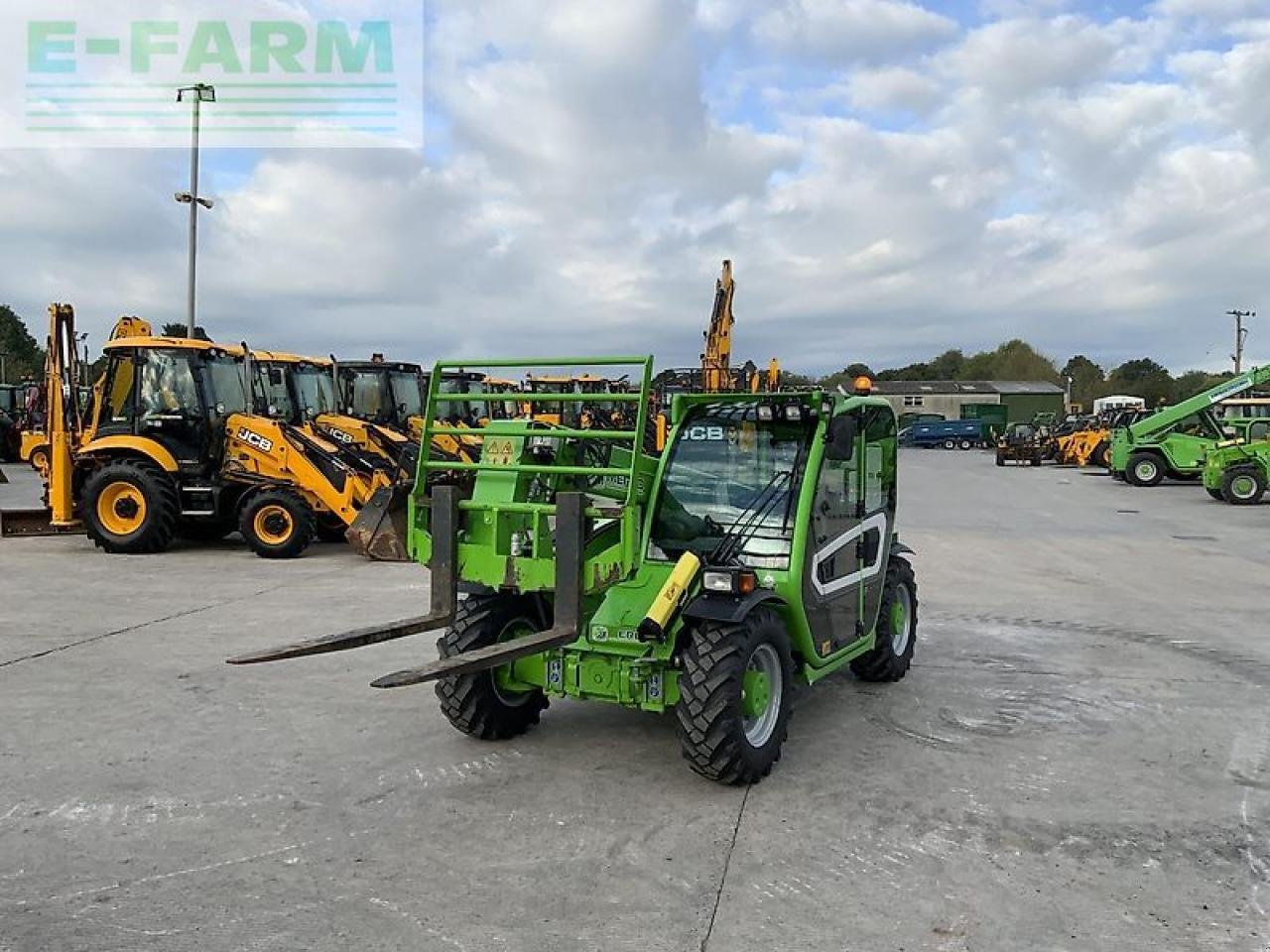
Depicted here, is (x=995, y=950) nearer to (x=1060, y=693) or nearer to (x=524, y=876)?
(x=524, y=876)

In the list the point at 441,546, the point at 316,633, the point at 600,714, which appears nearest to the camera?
the point at 441,546

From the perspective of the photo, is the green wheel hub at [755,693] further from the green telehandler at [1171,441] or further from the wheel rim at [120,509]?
the green telehandler at [1171,441]

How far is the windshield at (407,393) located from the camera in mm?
18688

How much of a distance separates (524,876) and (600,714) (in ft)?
6.96

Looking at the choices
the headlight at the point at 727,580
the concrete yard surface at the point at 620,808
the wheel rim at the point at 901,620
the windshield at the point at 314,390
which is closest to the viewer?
the concrete yard surface at the point at 620,808

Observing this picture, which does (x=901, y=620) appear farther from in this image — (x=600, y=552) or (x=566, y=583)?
(x=566, y=583)

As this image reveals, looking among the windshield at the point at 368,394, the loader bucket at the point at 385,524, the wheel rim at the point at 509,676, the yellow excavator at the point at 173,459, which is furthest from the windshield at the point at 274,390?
the wheel rim at the point at 509,676

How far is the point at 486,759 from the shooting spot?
17.7 feet

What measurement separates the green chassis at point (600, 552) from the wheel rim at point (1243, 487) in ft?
63.2

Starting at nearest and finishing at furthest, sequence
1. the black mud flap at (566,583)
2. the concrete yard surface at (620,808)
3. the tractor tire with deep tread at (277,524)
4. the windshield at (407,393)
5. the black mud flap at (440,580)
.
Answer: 1. the concrete yard surface at (620,808)
2. the black mud flap at (566,583)
3. the black mud flap at (440,580)
4. the tractor tire with deep tread at (277,524)
5. the windshield at (407,393)

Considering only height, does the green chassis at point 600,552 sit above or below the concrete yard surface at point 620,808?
above

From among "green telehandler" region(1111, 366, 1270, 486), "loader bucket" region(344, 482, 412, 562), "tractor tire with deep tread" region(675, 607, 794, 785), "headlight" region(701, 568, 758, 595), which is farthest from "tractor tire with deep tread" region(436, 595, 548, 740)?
"green telehandler" region(1111, 366, 1270, 486)

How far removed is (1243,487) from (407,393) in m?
17.1

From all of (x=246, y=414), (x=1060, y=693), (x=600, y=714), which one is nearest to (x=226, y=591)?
(x=246, y=414)
